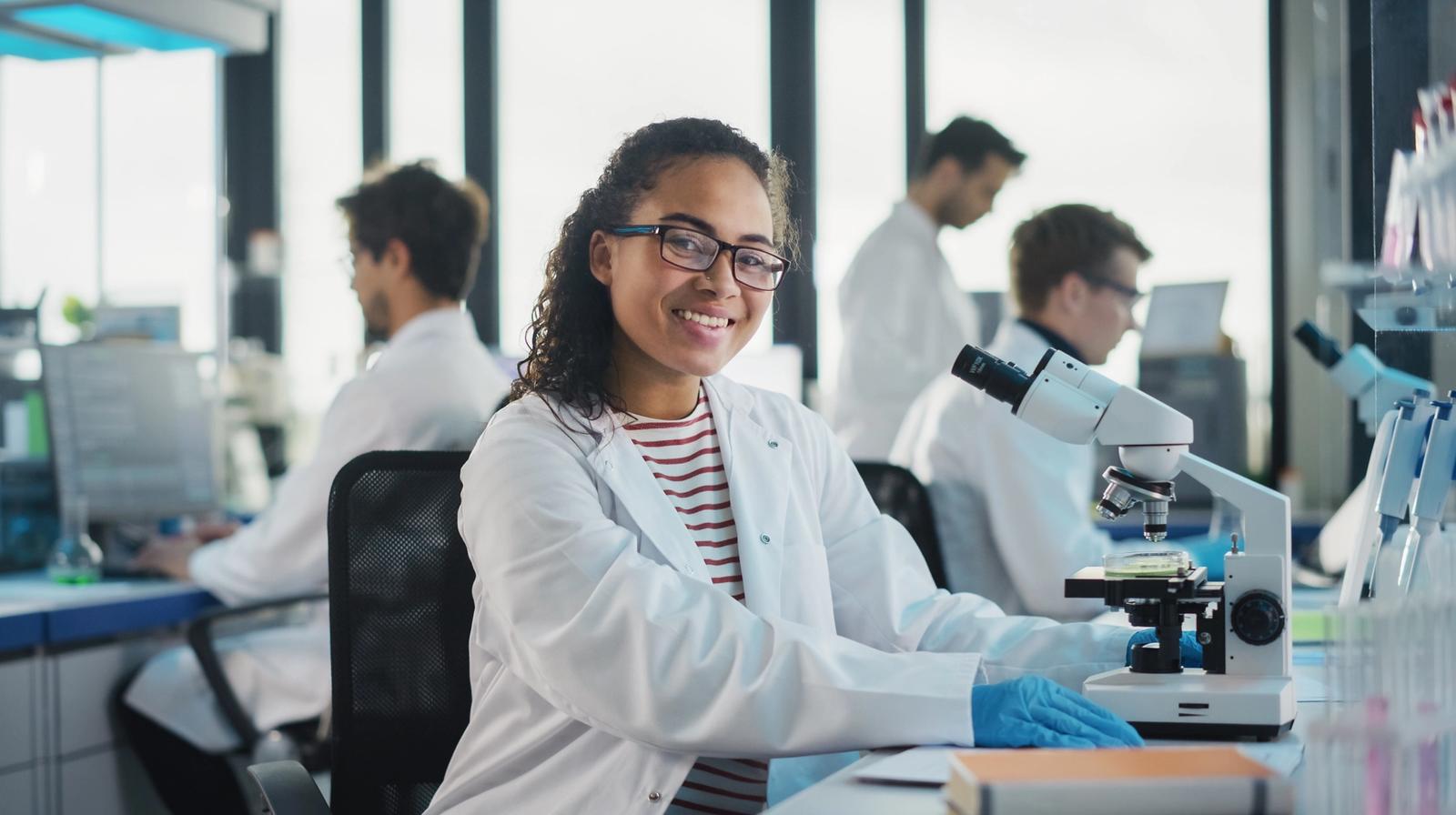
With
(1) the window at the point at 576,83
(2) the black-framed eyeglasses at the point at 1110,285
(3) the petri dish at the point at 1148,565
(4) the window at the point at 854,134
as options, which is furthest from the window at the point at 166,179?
(3) the petri dish at the point at 1148,565

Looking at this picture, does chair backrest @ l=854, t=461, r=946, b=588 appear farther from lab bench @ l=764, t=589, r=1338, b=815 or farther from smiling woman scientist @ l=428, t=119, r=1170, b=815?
lab bench @ l=764, t=589, r=1338, b=815

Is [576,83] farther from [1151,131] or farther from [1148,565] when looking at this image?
[1148,565]

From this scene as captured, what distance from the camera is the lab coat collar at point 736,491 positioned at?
5.07 ft

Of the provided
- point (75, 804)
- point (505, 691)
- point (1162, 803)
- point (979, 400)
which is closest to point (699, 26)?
point (979, 400)

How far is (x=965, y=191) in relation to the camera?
3.81m

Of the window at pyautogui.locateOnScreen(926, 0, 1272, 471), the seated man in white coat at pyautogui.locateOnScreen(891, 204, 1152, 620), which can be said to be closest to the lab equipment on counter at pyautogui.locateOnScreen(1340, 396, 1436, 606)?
the seated man in white coat at pyautogui.locateOnScreen(891, 204, 1152, 620)

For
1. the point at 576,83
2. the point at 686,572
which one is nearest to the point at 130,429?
the point at 686,572

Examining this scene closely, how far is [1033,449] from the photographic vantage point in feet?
8.23

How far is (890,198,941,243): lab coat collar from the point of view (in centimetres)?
394

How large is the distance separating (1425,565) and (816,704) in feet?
1.64

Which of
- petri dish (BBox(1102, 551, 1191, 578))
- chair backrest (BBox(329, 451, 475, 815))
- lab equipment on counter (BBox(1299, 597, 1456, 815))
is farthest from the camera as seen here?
chair backrest (BBox(329, 451, 475, 815))

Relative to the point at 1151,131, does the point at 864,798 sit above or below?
below

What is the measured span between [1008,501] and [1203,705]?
3.85ft

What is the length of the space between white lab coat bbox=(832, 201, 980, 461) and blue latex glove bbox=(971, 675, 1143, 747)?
268 cm
